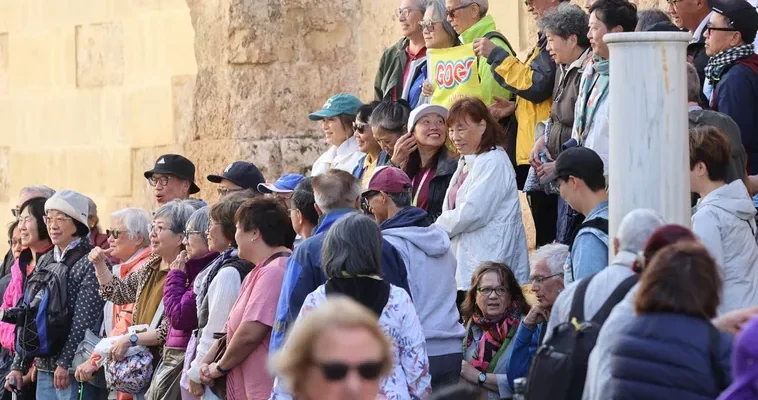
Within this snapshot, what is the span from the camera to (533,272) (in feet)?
23.8

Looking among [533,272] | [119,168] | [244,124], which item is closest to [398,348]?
[533,272]

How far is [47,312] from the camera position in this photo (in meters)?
9.77

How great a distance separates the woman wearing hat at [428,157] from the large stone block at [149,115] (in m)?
5.04

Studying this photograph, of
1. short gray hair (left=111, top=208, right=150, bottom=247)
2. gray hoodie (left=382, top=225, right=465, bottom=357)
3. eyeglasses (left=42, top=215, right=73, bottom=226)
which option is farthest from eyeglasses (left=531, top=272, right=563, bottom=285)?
eyeglasses (left=42, top=215, right=73, bottom=226)

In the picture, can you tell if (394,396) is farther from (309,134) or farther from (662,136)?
(309,134)

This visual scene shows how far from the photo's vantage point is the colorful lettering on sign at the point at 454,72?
29.7 feet

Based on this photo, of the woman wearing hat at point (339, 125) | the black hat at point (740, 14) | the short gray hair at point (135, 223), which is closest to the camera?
the black hat at point (740, 14)

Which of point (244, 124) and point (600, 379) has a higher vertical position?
point (244, 124)

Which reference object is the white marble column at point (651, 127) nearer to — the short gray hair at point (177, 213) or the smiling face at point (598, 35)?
the smiling face at point (598, 35)

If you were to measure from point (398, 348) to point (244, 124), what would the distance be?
5925 millimetres

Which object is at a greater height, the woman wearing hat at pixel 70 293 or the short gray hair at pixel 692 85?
the short gray hair at pixel 692 85

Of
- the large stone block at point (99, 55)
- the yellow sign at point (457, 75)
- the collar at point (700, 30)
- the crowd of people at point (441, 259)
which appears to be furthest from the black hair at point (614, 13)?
the large stone block at point (99, 55)

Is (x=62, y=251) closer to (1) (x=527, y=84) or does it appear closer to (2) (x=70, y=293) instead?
(2) (x=70, y=293)

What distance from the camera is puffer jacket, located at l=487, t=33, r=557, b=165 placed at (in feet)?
28.2
